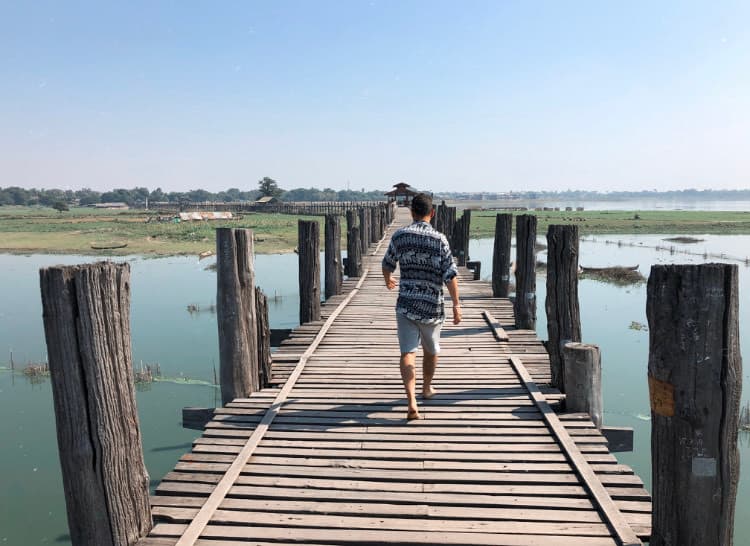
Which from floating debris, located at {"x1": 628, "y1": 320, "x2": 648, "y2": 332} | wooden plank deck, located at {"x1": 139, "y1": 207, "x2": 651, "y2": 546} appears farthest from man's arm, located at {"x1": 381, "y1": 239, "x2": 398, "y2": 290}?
floating debris, located at {"x1": 628, "y1": 320, "x2": 648, "y2": 332}

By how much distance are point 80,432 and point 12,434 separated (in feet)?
21.8

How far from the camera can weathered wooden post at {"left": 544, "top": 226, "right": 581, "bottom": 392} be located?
220 inches

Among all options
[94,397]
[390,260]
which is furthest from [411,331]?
[94,397]

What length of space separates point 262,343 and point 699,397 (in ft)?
12.9

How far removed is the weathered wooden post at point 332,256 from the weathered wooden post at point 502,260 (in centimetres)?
329

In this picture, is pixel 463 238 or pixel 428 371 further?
pixel 463 238

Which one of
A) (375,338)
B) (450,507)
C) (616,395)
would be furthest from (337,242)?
(450,507)

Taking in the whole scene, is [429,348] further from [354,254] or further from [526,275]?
[354,254]

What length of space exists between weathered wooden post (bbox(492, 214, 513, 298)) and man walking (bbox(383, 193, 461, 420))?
6421mm

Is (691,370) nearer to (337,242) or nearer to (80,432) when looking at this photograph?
(80,432)

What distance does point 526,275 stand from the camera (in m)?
8.62

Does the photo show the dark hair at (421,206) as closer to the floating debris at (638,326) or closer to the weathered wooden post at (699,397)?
the weathered wooden post at (699,397)

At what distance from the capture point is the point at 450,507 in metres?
3.35

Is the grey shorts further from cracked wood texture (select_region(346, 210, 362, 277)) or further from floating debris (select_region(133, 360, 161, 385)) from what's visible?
cracked wood texture (select_region(346, 210, 362, 277))
